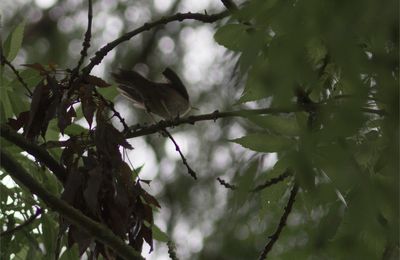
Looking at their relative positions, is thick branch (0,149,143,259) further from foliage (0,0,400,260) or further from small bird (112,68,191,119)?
small bird (112,68,191,119)

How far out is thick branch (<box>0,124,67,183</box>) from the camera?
1.03m

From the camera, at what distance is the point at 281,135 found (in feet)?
3.42

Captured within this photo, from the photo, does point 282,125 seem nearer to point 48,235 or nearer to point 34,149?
point 34,149

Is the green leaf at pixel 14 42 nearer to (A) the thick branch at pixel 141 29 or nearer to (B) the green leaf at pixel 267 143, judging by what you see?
(A) the thick branch at pixel 141 29

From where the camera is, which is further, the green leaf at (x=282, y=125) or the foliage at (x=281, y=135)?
the green leaf at (x=282, y=125)

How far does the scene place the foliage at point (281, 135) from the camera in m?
0.60

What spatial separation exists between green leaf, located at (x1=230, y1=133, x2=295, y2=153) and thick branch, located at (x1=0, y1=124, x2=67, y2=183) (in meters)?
0.27

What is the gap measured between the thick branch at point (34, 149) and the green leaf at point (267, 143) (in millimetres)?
271

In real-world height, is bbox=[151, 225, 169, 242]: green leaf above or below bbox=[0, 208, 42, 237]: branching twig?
above

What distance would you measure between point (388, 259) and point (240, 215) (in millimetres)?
507

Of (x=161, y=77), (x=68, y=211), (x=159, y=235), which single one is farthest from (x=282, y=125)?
(x=161, y=77)

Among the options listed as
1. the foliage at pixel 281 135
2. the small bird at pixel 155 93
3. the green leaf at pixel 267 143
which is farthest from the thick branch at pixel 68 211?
the small bird at pixel 155 93

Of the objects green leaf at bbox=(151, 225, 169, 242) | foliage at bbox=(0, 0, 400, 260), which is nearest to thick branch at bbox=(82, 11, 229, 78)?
foliage at bbox=(0, 0, 400, 260)

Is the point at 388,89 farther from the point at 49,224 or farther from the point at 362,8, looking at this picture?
the point at 49,224
